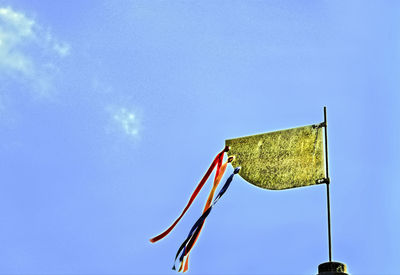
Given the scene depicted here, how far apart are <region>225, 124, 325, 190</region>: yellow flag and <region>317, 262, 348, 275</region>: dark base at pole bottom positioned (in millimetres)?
1037

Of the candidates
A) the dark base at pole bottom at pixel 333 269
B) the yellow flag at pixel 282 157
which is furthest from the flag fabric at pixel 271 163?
the dark base at pole bottom at pixel 333 269

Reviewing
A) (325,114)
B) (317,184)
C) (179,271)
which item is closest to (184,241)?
(179,271)

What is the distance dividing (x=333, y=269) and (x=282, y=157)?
159 centimetres

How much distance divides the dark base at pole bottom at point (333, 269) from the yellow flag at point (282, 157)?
1037 millimetres

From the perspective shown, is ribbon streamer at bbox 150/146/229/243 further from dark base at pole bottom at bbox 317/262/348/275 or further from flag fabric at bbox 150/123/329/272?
dark base at pole bottom at bbox 317/262/348/275

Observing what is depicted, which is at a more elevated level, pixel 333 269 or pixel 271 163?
pixel 271 163

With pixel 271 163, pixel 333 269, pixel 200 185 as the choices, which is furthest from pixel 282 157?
pixel 333 269

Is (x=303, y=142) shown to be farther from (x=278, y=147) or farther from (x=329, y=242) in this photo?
(x=329, y=242)

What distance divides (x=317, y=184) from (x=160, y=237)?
187 centimetres

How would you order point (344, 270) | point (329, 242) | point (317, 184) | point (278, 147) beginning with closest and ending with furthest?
point (344, 270)
point (329, 242)
point (317, 184)
point (278, 147)

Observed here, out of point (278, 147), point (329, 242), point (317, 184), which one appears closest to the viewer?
point (329, 242)

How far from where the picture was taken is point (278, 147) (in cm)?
706

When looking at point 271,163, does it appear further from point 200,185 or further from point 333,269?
point 333,269

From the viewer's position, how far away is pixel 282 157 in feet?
22.9
